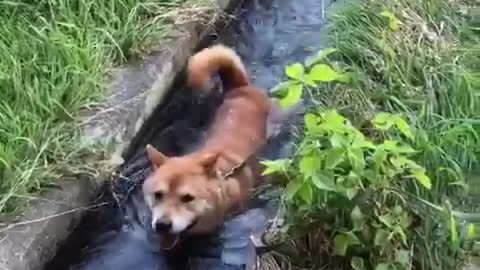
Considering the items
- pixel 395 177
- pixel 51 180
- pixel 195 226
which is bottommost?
pixel 195 226

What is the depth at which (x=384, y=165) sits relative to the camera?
3.60 m

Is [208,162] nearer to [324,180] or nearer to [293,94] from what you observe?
[293,94]

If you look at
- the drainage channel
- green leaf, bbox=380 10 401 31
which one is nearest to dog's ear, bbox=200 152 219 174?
the drainage channel

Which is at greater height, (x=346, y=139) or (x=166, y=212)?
(x=346, y=139)

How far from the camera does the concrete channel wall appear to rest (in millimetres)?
4043

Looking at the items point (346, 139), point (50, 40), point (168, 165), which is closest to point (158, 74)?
point (50, 40)

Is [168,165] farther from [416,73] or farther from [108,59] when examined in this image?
[416,73]

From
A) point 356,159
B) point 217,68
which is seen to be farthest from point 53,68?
point 356,159

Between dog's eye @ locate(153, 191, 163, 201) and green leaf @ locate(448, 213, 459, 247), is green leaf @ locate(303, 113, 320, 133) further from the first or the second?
dog's eye @ locate(153, 191, 163, 201)

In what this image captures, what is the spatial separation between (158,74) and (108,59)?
0.26 metres

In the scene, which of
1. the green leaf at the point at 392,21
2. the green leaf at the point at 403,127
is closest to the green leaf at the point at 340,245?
the green leaf at the point at 403,127

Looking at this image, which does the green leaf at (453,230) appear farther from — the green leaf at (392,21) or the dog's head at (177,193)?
the green leaf at (392,21)

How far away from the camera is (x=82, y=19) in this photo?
5.27m

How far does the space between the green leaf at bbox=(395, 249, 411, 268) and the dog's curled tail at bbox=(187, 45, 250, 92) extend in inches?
72.9
